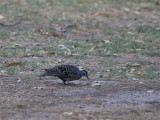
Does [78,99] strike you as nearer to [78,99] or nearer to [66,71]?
[78,99]

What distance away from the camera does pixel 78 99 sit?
7.30m

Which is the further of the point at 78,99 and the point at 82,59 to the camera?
the point at 82,59

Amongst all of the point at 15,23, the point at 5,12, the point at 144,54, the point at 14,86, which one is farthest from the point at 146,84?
the point at 5,12

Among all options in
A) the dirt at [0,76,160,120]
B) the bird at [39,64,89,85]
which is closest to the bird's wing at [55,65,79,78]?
the bird at [39,64,89,85]

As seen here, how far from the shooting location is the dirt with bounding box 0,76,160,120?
650 cm

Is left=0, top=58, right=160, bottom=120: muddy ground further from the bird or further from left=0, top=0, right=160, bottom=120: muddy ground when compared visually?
the bird

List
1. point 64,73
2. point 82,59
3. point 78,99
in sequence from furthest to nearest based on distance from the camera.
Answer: point 82,59 → point 64,73 → point 78,99

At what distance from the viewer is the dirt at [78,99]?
6504 millimetres

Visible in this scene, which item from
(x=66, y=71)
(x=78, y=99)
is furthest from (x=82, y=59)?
(x=78, y=99)

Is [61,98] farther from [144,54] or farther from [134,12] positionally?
[134,12]

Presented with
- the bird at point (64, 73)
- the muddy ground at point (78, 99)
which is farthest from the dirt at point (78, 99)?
the bird at point (64, 73)

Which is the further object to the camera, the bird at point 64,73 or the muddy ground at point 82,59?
the bird at point 64,73

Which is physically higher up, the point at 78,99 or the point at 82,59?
the point at 78,99

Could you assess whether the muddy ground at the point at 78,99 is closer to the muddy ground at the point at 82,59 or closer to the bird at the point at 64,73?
the muddy ground at the point at 82,59
